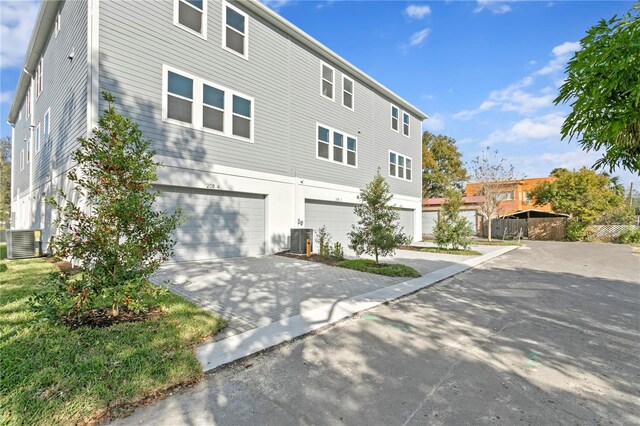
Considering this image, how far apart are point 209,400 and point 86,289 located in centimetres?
254

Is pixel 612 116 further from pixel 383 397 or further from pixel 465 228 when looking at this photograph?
pixel 465 228

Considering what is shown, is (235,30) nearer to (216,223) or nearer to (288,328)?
(216,223)

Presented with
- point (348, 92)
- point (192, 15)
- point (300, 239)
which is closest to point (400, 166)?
point (348, 92)

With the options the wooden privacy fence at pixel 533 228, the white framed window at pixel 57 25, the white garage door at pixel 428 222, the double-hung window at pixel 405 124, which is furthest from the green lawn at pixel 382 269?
the wooden privacy fence at pixel 533 228

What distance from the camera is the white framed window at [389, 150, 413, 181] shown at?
19.0 m

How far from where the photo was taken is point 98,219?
404cm

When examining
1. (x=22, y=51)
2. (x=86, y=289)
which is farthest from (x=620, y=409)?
(x=22, y=51)

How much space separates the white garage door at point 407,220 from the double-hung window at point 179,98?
14566 mm

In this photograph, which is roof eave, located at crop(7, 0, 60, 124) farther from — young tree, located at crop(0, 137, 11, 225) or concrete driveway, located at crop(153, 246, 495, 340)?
young tree, located at crop(0, 137, 11, 225)

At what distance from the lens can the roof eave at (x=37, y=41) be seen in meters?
10.8

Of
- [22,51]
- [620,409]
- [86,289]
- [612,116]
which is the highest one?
[22,51]

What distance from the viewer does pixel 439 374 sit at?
317 centimetres

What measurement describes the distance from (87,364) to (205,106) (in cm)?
864

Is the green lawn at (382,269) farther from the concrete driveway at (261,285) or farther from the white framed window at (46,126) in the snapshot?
the white framed window at (46,126)
